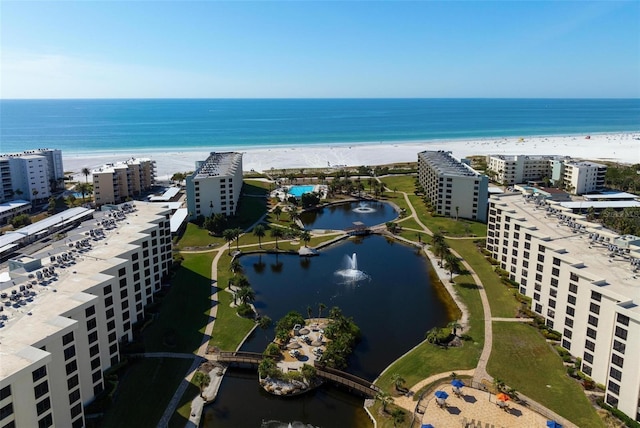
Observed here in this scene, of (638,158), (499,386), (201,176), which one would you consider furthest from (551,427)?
(638,158)

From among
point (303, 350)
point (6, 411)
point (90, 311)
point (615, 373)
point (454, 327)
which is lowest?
point (303, 350)

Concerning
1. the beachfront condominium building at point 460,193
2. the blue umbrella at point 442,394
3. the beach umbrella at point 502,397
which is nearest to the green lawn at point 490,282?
the beachfront condominium building at point 460,193

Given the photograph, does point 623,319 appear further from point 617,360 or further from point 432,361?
point 432,361

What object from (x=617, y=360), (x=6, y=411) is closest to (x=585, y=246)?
(x=617, y=360)

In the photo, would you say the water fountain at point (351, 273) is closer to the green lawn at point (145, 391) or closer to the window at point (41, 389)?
the green lawn at point (145, 391)

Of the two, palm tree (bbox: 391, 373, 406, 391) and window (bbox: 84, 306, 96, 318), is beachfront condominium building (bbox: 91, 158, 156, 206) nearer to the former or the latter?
window (bbox: 84, 306, 96, 318)

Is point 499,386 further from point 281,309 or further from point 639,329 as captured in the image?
point 281,309
